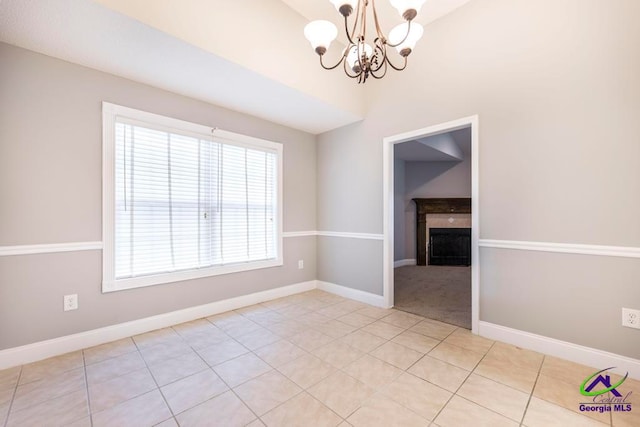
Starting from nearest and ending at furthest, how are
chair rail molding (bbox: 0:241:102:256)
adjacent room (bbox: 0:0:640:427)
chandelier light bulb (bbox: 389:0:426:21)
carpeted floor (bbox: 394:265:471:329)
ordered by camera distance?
1. chandelier light bulb (bbox: 389:0:426:21)
2. adjacent room (bbox: 0:0:640:427)
3. chair rail molding (bbox: 0:241:102:256)
4. carpeted floor (bbox: 394:265:471:329)

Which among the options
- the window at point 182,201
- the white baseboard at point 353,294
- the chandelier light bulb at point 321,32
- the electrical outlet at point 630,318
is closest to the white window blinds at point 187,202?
the window at point 182,201

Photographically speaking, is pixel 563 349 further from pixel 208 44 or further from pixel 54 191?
pixel 54 191

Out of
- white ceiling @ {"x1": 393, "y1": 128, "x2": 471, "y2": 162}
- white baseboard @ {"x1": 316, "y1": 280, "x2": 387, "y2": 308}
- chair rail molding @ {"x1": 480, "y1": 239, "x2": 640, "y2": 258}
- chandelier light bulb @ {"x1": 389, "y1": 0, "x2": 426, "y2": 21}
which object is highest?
white ceiling @ {"x1": 393, "y1": 128, "x2": 471, "y2": 162}

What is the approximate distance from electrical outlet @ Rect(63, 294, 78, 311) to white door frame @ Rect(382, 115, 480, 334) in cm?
297

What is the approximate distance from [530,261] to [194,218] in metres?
3.20

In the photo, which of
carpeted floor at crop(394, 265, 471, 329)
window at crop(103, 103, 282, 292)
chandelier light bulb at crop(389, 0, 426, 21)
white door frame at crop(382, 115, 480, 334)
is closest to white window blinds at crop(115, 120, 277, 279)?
window at crop(103, 103, 282, 292)

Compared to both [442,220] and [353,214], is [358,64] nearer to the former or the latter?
[353,214]

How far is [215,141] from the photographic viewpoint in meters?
3.05

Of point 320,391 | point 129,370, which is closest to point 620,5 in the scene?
point 320,391

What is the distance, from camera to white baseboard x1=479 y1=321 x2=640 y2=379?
1842 millimetres

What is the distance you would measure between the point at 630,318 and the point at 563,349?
0.47 meters

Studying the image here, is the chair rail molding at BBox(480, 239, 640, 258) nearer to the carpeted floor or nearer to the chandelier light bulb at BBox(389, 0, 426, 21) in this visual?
the carpeted floor

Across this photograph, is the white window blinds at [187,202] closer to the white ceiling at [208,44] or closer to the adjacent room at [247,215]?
the adjacent room at [247,215]

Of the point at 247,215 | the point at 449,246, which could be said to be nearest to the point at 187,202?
the point at 247,215
